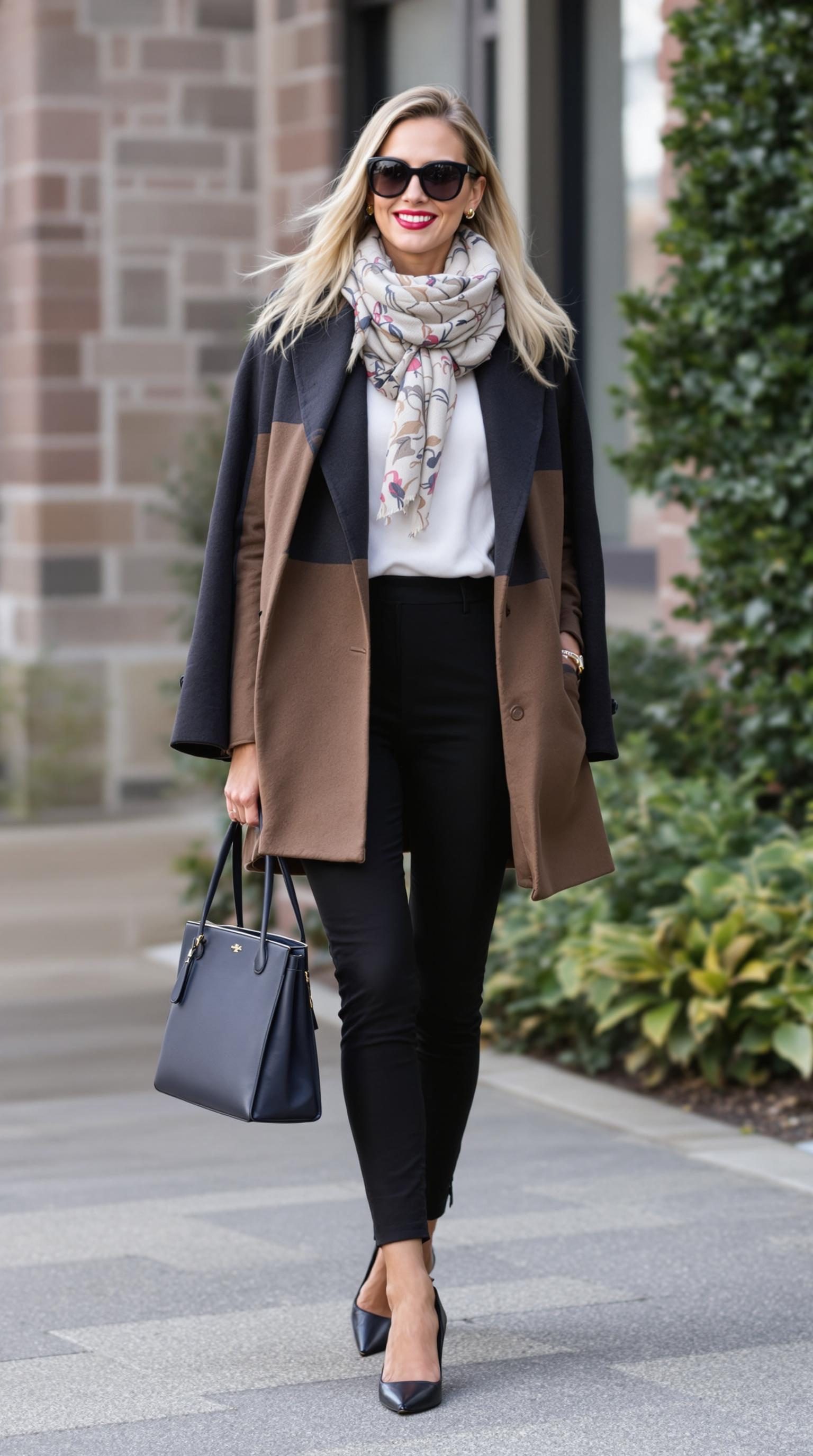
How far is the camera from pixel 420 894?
3.25 m

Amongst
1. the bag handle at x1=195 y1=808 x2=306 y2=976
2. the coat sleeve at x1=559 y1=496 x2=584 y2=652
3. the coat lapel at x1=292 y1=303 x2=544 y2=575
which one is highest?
the coat lapel at x1=292 y1=303 x2=544 y2=575

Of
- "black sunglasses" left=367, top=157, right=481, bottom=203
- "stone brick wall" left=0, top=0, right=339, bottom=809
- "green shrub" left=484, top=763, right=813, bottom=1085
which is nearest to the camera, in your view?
"black sunglasses" left=367, top=157, right=481, bottom=203

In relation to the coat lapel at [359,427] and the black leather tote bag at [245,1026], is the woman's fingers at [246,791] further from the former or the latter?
the coat lapel at [359,427]

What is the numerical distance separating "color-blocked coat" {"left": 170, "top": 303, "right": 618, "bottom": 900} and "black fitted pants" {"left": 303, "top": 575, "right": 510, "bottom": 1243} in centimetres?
5

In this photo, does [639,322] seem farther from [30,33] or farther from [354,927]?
[30,33]

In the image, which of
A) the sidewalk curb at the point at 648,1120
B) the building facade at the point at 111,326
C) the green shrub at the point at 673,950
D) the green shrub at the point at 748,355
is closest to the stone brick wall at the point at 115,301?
the building facade at the point at 111,326

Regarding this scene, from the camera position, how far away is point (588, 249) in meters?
7.64

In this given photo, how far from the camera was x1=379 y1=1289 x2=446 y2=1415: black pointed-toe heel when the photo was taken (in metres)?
2.97

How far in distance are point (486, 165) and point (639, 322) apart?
303 cm

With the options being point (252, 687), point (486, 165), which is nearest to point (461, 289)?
point (486, 165)

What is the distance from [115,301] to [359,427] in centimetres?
697

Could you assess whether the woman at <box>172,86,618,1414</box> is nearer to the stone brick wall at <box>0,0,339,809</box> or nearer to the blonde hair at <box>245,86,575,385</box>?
the blonde hair at <box>245,86,575,385</box>

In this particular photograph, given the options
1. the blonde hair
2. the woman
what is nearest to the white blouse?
the woman

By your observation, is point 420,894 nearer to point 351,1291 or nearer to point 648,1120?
point 351,1291
